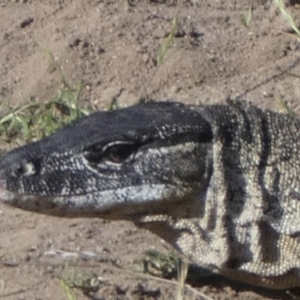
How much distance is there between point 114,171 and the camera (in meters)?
4.82

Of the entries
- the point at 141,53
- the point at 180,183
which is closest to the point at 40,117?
the point at 141,53

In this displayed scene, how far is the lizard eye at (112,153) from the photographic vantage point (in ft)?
15.8

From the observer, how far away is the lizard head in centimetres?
477

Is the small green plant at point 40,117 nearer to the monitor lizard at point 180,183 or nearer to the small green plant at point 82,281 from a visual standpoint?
the small green plant at point 82,281

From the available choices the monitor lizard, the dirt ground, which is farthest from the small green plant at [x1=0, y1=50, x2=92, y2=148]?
the monitor lizard

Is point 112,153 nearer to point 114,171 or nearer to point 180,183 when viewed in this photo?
point 114,171

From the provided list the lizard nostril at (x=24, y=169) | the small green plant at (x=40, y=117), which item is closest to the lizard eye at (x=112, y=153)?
the lizard nostril at (x=24, y=169)

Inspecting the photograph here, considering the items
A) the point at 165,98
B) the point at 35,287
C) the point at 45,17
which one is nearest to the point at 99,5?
the point at 45,17

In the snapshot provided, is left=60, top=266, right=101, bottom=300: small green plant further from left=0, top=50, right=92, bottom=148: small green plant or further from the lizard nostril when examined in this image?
left=0, top=50, right=92, bottom=148: small green plant

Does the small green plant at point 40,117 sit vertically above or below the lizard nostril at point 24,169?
above

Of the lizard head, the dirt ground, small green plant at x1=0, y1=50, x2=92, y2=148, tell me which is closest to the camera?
the lizard head

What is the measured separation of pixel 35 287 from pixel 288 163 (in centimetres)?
116

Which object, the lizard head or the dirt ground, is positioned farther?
the dirt ground

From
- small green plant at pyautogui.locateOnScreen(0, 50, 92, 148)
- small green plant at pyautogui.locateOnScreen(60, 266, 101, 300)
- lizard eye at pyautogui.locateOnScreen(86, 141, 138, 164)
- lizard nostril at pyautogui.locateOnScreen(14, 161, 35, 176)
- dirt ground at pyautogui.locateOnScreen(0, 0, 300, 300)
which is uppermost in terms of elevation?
dirt ground at pyautogui.locateOnScreen(0, 0, 300, 300)
